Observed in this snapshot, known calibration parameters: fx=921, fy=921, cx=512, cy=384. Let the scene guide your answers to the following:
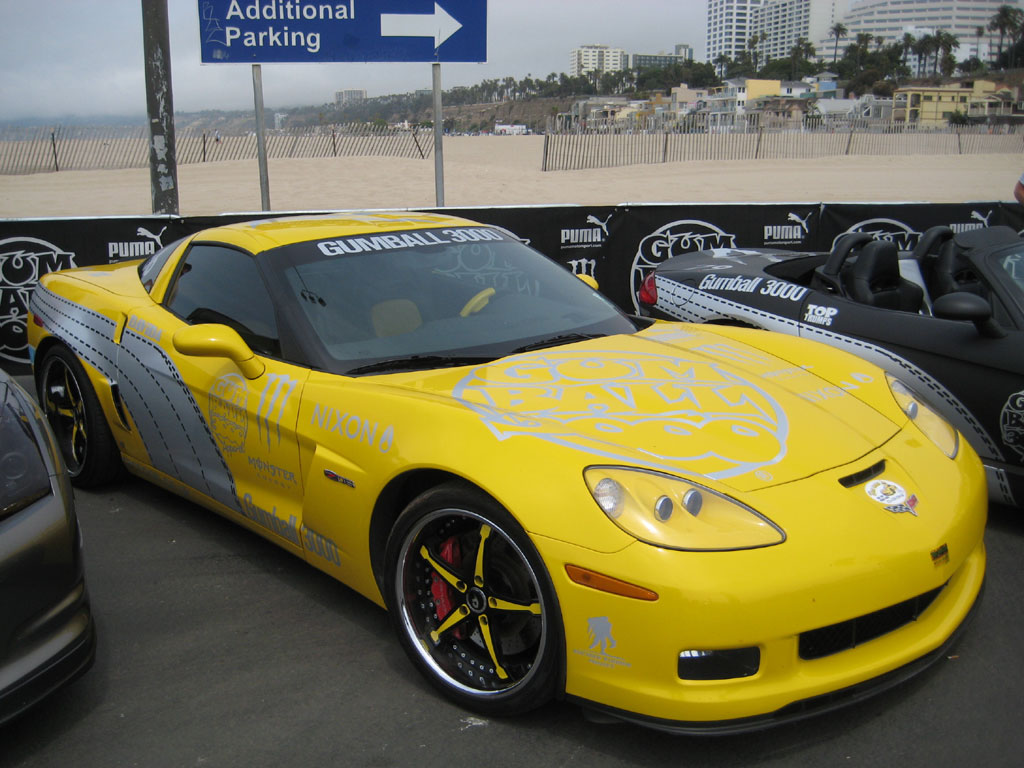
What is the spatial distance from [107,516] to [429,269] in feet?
6.63

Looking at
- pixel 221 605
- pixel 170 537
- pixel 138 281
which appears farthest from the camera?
pixel 138 281

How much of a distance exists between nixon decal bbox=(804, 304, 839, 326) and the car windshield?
1.43 meters

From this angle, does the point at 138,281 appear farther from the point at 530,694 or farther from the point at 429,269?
the point at 530,694

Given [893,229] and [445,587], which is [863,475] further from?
[893,229]

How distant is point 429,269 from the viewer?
3.78 m

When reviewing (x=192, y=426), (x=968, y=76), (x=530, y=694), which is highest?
(x=968, y=76)

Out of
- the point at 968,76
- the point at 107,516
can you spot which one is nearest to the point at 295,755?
the point at 107,516

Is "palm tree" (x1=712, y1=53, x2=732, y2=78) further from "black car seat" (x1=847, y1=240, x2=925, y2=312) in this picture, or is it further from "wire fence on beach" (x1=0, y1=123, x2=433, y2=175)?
"black car seat" (x1=847, y1=240, x2=925, y2=312)

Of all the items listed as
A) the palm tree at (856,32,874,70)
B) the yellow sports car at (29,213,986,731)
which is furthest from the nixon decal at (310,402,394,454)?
the palm tree at (856,32,874,70)

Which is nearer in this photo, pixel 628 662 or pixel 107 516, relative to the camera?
pixel 628 662

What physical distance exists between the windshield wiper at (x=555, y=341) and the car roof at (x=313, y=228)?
0.90m

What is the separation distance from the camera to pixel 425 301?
3625mm

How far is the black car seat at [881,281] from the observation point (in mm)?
5070

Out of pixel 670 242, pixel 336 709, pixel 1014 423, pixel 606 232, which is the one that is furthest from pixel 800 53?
pixel 336 709
